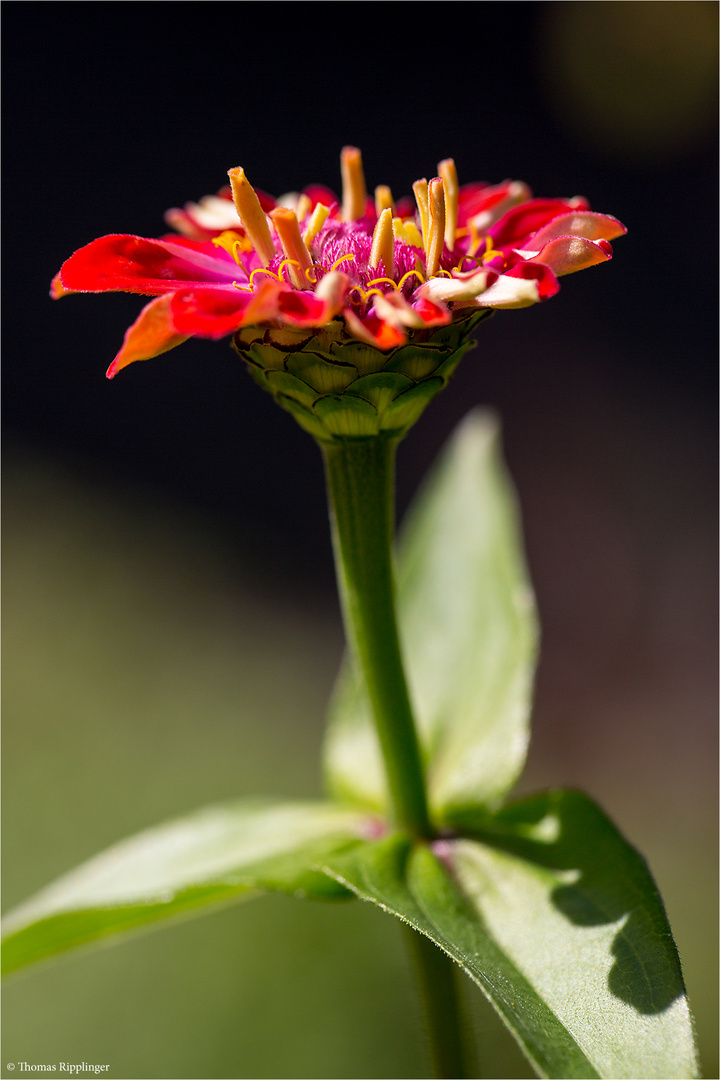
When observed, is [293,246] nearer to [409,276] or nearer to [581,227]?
[409,276]

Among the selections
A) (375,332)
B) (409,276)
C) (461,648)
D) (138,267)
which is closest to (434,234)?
(409,276)

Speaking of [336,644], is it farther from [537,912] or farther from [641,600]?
[537,912]

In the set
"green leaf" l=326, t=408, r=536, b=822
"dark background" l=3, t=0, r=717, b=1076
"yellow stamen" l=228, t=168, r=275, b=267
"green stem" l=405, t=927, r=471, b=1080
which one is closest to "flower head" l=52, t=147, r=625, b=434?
"yellow stamen" l=228, t=168, r=275, b=267

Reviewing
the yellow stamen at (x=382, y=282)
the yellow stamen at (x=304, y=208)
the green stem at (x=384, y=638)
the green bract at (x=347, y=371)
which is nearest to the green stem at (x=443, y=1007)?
the green stem at (x=384, y=638)

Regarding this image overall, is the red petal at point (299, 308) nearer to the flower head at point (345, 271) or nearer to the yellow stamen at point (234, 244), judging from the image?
the flower head at point (345, 271)

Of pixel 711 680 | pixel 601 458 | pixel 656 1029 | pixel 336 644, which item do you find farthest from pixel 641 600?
pixel 656 1029

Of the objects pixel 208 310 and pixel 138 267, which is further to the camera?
pixel 138 267
